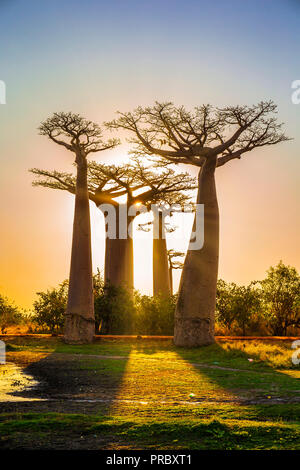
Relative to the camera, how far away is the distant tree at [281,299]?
20797 mm

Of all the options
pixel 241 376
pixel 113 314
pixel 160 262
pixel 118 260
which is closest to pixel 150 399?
pixel 241 376

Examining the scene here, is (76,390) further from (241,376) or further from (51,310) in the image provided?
(51,310)

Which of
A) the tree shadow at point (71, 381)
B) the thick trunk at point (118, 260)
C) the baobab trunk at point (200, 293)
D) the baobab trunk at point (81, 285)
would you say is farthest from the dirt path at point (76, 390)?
the thick trunk at point (118, 260)

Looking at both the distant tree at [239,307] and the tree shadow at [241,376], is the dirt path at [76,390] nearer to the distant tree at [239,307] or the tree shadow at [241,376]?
the tree shadow at [241,376]

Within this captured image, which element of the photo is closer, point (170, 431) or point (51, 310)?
point (170, 431)

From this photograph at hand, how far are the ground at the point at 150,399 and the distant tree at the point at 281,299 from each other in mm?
6387

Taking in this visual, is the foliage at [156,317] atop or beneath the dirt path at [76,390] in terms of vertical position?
atop

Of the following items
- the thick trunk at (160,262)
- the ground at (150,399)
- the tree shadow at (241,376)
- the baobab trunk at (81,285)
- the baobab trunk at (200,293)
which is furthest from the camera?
the thick trunk at (160,262)

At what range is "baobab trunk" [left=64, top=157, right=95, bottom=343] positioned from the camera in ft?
58.6

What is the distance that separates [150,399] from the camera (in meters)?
7.39

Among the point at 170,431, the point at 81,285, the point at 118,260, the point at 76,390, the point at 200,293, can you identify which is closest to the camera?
the point at 170,431

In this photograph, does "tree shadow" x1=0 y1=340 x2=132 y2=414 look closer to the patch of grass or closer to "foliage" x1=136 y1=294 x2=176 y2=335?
the patch of grass

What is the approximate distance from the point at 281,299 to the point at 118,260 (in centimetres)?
Result: 719

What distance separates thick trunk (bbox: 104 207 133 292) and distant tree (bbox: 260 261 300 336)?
587 centimetres
